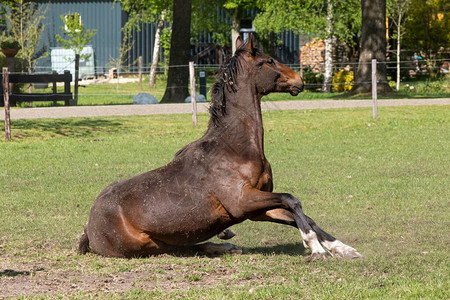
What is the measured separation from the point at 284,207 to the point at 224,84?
1.43m

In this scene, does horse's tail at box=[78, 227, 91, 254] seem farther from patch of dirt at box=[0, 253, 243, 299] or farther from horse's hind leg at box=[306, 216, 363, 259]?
horse's hind leg at box=[306, 216, 363, 259]

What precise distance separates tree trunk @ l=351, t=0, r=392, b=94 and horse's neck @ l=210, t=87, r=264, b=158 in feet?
73.7

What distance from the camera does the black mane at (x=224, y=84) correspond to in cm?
726

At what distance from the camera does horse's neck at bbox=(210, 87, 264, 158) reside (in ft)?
23.4

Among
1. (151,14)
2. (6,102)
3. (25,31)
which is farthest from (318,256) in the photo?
(151,14)

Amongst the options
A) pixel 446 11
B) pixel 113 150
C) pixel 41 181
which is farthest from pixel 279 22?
pixel 41 181

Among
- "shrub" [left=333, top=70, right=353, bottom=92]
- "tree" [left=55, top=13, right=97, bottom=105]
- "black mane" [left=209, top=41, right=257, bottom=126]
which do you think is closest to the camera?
"black mane" [left=209, top=41, right=257, bottom=126]

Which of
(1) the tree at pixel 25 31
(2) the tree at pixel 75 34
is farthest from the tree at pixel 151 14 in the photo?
(1) the tree at pixel 25 31

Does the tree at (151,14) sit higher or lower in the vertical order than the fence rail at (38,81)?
higher

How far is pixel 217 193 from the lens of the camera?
6879 mm

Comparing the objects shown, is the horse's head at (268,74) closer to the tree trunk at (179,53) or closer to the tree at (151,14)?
the tree trunk at (179,53)

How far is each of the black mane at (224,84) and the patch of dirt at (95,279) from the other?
58.0 inches

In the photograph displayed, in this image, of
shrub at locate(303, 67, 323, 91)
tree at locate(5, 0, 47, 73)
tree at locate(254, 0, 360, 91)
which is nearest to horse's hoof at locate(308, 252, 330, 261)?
tree at locate(254, 0, 360, 91)

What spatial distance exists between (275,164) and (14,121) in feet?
31.4
